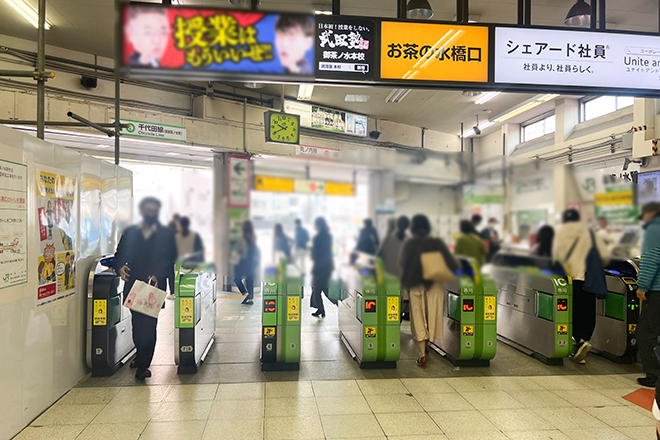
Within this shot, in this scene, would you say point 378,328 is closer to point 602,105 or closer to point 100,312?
point 100,312

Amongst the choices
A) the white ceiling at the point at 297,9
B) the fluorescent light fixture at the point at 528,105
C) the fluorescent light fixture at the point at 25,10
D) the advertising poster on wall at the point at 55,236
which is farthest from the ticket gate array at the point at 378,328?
the fluorescent light fixture at the point at 528,105

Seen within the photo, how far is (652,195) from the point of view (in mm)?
1082

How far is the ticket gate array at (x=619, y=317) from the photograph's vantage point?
16.3ft

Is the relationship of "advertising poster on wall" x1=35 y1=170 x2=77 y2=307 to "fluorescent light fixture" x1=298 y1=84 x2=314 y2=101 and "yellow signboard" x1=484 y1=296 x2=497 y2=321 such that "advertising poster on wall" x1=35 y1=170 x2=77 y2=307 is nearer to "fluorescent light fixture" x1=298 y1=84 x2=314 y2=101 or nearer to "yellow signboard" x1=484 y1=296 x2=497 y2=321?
"yellow signboard" x1=484 y1=296 x2=497 y2=321

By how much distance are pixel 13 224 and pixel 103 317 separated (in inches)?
61.0

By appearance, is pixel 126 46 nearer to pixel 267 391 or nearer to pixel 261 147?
pixel 267 391

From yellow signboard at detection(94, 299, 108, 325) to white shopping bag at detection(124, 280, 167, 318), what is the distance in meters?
0.43

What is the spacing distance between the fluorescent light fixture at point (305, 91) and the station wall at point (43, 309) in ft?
13.6

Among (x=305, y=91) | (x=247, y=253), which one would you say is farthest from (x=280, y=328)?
(x=305, y=91)

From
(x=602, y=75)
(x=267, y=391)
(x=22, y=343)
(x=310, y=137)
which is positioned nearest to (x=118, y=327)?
(x=22, y=343)

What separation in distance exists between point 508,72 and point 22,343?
4268 millimetres

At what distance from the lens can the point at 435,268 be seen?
1102 millimetres

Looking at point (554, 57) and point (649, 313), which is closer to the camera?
point (554, 57)

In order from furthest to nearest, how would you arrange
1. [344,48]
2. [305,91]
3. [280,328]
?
[305,91], [280,328], [344,48]
